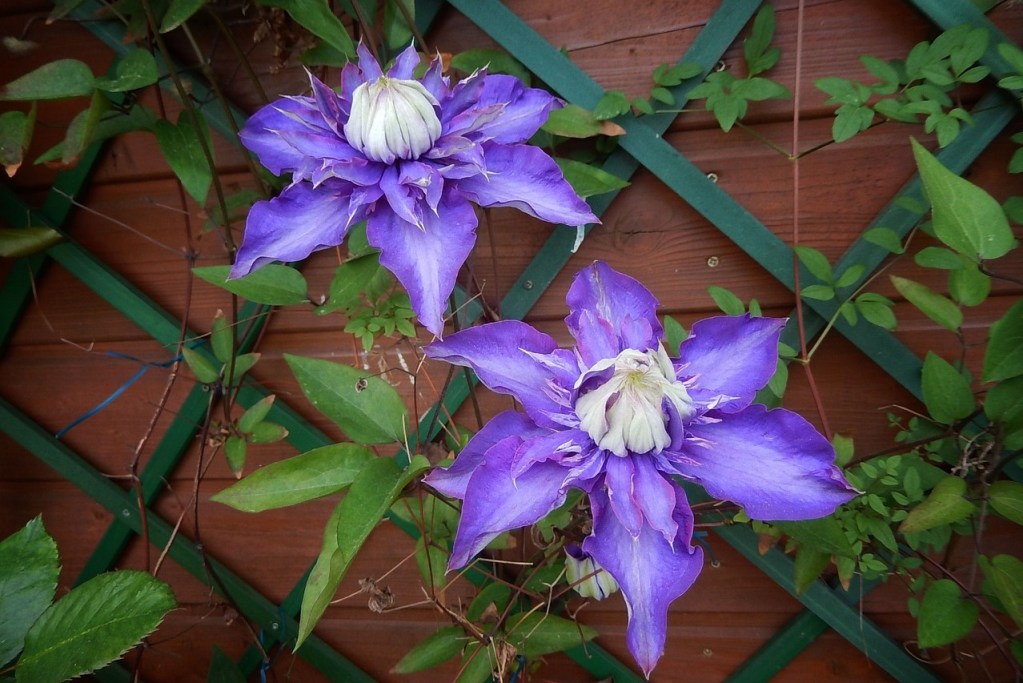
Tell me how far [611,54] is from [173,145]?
0.54m

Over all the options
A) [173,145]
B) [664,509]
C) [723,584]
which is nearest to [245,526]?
[173,145]

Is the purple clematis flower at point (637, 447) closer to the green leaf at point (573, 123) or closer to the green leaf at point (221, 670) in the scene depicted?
the green leaf at point (573, 123)

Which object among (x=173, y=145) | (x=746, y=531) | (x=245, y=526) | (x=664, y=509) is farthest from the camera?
(x=245, y=526)

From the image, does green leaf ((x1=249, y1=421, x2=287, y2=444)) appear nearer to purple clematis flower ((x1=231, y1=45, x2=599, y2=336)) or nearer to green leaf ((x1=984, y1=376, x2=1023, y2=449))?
purple clematis flower ((x1=231, y1=45, x2=599, y2=336))

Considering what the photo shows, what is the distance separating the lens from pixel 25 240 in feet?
2.94

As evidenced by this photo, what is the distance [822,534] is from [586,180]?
1.45 ft

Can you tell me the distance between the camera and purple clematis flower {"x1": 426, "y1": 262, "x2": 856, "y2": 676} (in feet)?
1.44

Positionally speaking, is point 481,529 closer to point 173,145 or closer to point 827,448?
point 827,448

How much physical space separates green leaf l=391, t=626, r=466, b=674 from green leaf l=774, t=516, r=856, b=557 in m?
0.46

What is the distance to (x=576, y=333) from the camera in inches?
19.4

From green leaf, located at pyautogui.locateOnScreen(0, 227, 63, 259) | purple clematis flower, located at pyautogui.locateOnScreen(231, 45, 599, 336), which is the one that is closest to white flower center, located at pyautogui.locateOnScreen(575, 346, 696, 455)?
purple clematis flower, located at pyautogui.locateOnScreen(231, 45, 599, 336)

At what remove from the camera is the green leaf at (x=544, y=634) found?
0.86 metres

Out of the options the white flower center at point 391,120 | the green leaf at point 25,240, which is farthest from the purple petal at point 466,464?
the green leaf at point 25,240

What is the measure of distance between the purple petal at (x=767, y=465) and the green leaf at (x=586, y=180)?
357 millimetres
